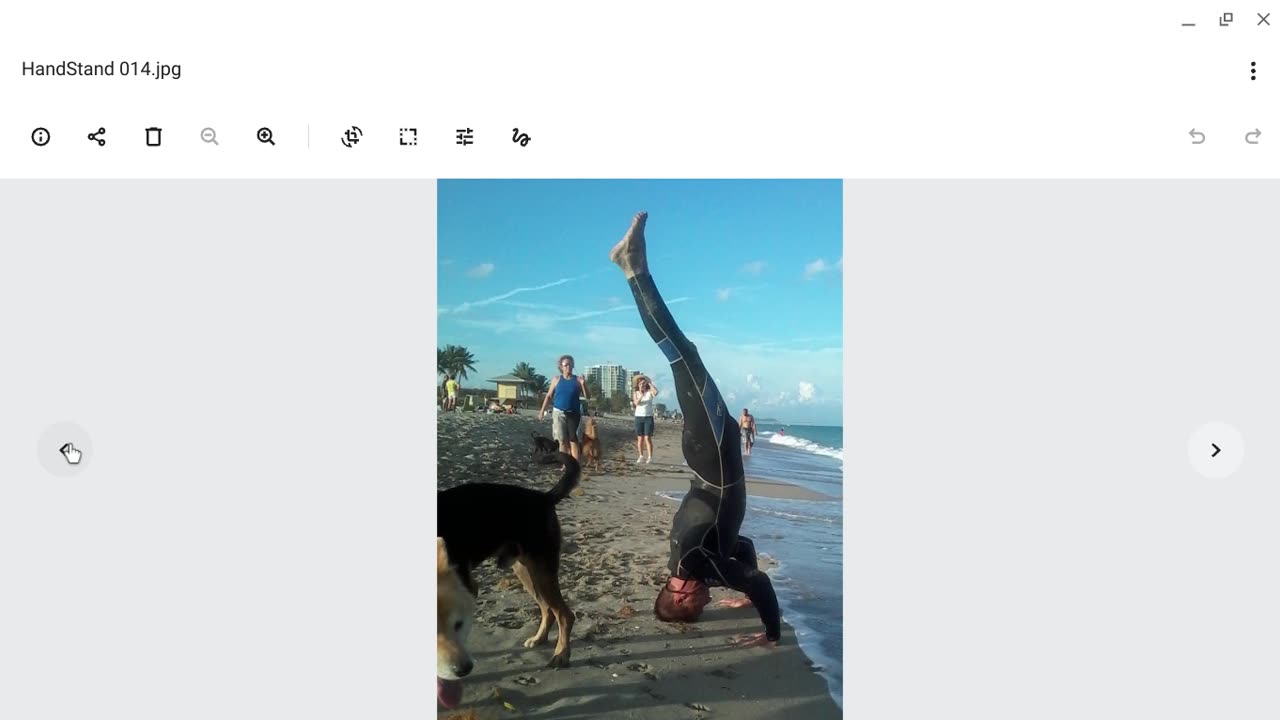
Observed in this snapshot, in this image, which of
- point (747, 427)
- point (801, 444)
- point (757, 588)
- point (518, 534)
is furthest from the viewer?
point (801, 444)

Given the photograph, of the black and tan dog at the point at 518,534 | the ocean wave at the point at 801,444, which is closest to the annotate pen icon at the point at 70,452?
the black and tan dog at the point at 518,534

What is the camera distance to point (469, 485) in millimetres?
2672

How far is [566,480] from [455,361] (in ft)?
2.41

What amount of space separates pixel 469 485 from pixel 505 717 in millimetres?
957

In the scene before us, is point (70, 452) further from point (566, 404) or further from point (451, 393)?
point (566, 404)

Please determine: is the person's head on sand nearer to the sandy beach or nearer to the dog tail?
the sandy beach

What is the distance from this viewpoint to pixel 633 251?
276 centimetres

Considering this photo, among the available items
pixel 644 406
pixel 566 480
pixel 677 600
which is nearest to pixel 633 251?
pixel 644 406

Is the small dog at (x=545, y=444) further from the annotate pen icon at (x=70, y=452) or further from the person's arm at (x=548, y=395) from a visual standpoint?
the annotate pen icon at (x=70, y=452)

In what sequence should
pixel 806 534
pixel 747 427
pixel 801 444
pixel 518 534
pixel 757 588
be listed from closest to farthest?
pixel 518 534 < pixel 757 588 < pixel 747 427 < pixel 806 534 < pixel 801 444

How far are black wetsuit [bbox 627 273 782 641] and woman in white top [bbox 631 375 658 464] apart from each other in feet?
0.45

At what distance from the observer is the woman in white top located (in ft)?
9.57

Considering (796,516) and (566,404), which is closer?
(566,404)
